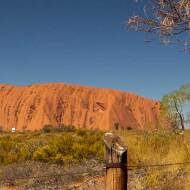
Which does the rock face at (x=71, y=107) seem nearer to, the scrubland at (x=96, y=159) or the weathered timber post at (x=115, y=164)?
the scrubland at (x=96, y=159)

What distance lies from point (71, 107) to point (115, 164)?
138 meters

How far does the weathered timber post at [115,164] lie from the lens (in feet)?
19.4

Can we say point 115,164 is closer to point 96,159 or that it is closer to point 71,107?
point 96,159

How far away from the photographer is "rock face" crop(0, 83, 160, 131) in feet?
439

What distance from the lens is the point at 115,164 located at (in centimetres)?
593

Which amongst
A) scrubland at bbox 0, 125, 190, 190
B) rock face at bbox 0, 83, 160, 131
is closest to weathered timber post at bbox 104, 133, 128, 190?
scrubland at bbox 0, 125, 190, 190

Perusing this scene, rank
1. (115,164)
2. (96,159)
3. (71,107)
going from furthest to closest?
(71,107)
(96,159)
(115,164)

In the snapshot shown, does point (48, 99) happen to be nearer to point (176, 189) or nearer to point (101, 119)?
point (101, 119)

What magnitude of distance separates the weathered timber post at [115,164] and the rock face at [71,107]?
122 meters

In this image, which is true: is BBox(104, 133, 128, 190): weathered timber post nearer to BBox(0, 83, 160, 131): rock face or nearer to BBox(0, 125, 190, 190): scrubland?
BBox(0, 125, 190, 190): scrubland

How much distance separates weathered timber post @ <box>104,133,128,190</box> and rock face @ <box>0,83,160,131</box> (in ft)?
401

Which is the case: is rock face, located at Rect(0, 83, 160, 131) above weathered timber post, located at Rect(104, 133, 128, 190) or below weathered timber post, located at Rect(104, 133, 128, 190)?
above

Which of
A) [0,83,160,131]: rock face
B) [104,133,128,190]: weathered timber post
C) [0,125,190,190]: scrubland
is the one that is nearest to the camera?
[104,133,128,190]: weathered timber post

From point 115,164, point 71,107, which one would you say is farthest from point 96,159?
point 71,107
